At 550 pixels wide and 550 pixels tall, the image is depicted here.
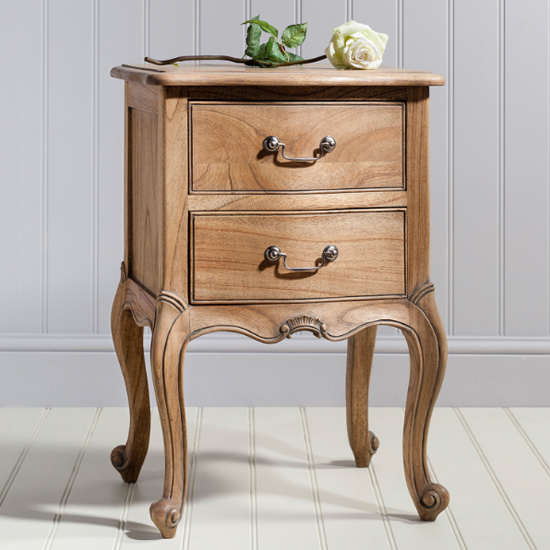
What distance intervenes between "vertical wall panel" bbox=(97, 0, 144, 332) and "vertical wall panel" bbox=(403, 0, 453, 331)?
0.64 m

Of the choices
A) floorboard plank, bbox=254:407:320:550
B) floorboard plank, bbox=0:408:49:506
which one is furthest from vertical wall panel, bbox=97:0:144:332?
floorboard plank, bbox=254:407:320:550

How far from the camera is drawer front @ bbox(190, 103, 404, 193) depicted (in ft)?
3.95

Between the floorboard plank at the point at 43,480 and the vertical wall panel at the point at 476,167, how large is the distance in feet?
3.17

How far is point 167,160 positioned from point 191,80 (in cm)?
13

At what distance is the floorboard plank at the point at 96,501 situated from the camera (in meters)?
1.31

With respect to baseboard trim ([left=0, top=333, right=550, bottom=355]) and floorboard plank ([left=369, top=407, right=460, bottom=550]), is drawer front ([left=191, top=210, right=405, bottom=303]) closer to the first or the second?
floorboard plank ([left=369, top=407, right=460, bottom=550])

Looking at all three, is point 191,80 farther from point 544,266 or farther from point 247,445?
point 544,266

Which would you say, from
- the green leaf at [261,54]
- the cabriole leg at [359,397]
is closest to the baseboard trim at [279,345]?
the cabriole leg at [359,397]

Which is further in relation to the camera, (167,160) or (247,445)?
(247,445)

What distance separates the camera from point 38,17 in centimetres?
184

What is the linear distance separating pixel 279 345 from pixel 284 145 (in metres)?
0.81

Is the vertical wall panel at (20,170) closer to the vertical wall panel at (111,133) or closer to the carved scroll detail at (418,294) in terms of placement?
the vertical wall panel at (111,133)

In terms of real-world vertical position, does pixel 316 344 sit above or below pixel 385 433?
above

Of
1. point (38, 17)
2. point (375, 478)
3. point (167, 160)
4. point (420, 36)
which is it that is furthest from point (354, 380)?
point (38, 17)
